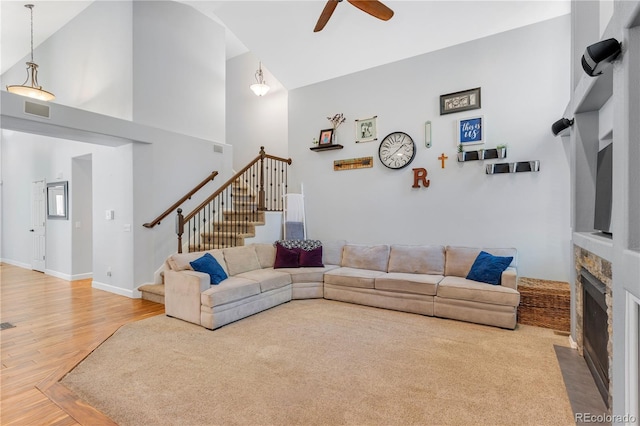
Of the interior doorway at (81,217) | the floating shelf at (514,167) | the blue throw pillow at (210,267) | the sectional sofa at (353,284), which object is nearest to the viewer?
the sectional sofa at (353,284)

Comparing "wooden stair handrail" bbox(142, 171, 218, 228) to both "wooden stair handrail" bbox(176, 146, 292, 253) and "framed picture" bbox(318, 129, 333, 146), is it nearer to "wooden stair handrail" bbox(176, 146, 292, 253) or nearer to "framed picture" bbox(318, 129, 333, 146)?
"wooden stair handrail" bbox(176, 146, 292, 253)

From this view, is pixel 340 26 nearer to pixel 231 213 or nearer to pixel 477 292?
pixel 231 213

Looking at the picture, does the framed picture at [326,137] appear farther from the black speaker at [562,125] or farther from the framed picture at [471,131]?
the black speaker at [562,125]

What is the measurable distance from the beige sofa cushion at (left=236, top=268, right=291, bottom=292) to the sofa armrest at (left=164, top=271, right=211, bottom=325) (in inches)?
26.3

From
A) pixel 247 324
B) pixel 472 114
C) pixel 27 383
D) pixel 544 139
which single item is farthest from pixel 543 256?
pixel 27 383

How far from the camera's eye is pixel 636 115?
1.61m

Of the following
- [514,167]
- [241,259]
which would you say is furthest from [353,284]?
[514,167]

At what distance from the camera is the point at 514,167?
4.02 meters

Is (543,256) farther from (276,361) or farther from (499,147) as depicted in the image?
(276,361)

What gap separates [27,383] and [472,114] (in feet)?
18.1

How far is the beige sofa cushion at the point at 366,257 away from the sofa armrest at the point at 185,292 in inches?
86.7

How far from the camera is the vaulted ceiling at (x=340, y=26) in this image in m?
4.07

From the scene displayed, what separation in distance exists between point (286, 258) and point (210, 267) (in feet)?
4.29

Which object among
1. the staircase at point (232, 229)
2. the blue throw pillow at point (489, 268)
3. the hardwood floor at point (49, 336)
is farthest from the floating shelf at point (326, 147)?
the hardwood floor at point (49, 336)
